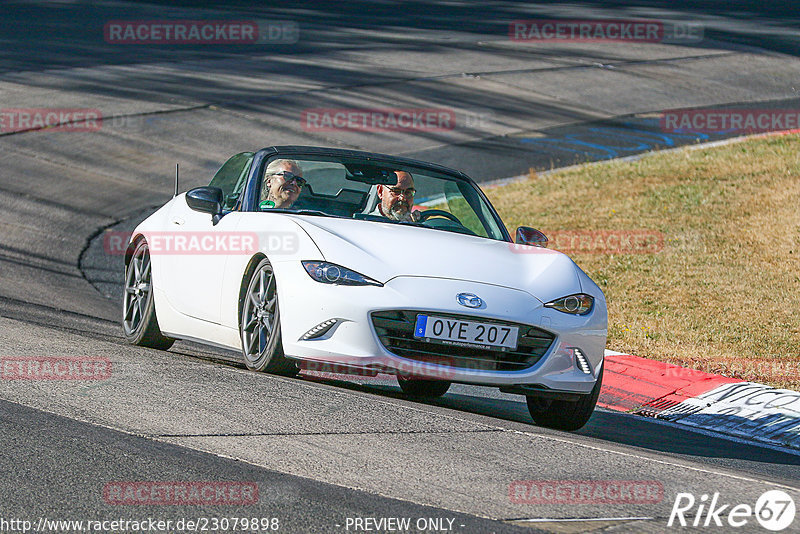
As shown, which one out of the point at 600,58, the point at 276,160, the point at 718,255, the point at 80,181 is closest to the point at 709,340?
the point at 718,255

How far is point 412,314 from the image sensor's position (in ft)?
21.4

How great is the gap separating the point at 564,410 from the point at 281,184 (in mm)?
2232

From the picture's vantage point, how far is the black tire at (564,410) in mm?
7113

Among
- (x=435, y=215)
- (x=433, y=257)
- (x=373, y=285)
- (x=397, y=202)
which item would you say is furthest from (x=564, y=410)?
(x=397, y=202)

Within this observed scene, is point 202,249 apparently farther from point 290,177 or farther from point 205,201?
point 290,177

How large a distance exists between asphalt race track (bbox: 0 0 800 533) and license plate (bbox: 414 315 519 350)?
0.41 m

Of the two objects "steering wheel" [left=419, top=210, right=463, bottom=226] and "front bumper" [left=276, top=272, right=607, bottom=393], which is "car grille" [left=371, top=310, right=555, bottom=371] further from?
"steering wheel" [left=419, top=210, right=463, bottom=226]

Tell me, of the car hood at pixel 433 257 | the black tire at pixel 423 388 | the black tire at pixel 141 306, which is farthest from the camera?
the black tire at pixel 141 306

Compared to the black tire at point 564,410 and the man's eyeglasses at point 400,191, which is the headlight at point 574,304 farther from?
the man's eyeglasses at point 400,191

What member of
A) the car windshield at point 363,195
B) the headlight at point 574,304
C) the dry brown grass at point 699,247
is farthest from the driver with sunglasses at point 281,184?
the dry brown grass at point 699,247

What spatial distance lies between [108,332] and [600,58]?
866 inches

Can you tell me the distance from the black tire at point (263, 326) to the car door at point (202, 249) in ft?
0.86

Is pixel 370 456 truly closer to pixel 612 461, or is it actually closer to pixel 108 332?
pixel 612 461

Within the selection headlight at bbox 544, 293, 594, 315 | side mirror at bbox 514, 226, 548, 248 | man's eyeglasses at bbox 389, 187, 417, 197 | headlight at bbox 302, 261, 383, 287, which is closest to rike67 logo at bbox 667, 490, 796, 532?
headlight at bbox 544, 293, 594, 315
